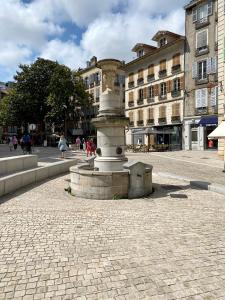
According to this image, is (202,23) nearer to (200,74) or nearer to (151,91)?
(200,74)

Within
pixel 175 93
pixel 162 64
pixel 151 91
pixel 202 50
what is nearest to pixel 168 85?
pixel 175 93

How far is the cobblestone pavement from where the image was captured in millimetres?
3336

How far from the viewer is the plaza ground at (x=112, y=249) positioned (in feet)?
10.9

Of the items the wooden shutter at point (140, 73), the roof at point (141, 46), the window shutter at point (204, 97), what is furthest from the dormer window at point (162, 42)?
the window shutter at point (204, 97)

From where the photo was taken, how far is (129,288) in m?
3.33

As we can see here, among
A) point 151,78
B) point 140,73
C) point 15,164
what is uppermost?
point 140,73

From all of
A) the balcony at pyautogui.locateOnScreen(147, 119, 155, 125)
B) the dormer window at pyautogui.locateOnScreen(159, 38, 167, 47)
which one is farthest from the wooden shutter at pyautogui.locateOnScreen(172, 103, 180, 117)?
the dormer window at pyautogui.locateOnScreen(159, 38, 167, 47)

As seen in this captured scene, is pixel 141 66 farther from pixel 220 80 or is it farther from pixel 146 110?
pixel 220 80

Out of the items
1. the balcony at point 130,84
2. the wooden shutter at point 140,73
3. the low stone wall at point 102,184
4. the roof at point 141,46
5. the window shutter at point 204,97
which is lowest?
the low stone wall at point 102,184

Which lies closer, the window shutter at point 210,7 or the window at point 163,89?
the window shutter at point 210,7

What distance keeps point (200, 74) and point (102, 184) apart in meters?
26.8

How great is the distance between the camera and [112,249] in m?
Answer: 4.43

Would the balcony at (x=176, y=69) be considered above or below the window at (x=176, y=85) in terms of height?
above

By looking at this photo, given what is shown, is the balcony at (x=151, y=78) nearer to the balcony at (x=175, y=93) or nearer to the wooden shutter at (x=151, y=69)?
the wooden shutter at (x=151, y=69)
